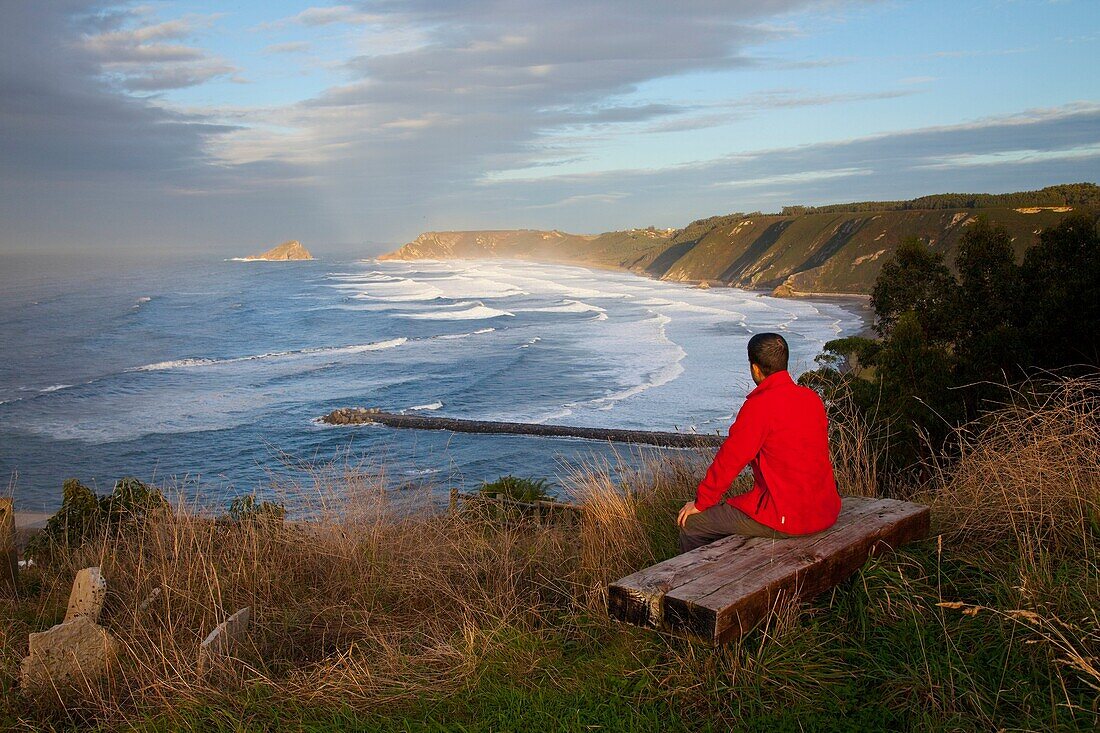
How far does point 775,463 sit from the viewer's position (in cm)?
402

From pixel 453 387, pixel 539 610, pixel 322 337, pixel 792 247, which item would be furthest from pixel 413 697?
pixel 792 247

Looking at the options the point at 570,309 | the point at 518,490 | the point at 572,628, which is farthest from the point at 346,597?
the point at 570,309

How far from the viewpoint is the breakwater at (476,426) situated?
33562 mm

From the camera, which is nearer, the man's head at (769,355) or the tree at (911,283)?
the man's head at (769,355)

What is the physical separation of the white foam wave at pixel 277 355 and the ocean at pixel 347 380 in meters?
0.31

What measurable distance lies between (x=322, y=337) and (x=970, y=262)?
167 ft

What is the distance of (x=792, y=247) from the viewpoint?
5522 inches

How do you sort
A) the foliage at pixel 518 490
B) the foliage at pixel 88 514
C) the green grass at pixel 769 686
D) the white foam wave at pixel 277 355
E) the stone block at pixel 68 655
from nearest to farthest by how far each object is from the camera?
the green grass at pixel 769 686 → the stone block at pixel 68 655 → the foliage at pixel 88 514 → the foliage at pixel 518 490 → the white foam wave at pixel 277 355

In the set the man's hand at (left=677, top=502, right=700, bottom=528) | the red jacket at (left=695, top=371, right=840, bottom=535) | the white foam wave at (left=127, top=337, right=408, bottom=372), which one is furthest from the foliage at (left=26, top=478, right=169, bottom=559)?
the white foam wave at (left=127, top=337, right=408, bottom=372)

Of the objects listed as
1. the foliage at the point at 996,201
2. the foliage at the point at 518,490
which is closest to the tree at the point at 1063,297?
the foliage at the point at 518,490

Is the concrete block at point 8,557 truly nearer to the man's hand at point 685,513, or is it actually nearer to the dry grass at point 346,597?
the dry grass at point 346,597

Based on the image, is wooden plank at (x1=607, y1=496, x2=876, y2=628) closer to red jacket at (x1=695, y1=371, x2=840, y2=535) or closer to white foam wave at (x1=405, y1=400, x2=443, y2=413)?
red jacket at (x1=695, y1=371, x2=840, y2=535)

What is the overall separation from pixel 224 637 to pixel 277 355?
2299 inches

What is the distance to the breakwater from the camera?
33562 millimetres
